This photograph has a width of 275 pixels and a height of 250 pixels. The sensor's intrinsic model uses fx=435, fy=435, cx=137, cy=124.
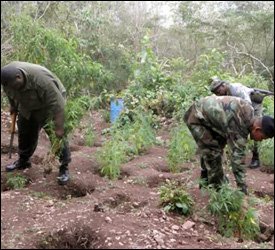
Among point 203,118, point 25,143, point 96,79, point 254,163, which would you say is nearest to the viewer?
point 203,118

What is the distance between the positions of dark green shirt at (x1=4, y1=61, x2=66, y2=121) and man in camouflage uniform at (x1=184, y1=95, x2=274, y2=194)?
48.7 inches

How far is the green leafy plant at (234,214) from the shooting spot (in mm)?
3338

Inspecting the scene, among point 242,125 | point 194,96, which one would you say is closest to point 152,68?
point 194,96

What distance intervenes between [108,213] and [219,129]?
1.21m

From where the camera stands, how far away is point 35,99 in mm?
3980

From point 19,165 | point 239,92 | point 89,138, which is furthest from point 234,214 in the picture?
point 89,138

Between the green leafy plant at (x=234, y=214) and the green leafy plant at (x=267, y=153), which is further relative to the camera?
the green leafy plant at (x=267, y=153)

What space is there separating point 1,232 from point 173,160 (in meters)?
2.44

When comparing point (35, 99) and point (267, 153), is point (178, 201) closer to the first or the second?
point (35, 99)

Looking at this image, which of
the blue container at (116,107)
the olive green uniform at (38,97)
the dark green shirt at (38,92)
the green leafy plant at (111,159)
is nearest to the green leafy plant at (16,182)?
the olive green uniform at (38,97)

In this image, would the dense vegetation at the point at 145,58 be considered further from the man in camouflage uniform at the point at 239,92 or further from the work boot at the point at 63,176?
the work boot at the point at 63,176

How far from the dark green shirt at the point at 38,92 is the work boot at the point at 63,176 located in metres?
0.57

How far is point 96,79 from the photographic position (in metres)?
6.37

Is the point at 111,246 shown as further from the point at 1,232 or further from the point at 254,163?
the point at 254,163
